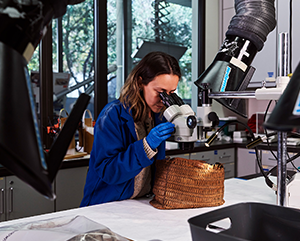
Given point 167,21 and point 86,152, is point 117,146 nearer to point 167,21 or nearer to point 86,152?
point 86,152

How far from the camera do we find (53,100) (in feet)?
9.87

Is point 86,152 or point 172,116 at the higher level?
point 172,116

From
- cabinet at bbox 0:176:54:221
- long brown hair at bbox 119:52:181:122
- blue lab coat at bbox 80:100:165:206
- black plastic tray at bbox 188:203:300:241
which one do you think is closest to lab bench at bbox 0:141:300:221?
cabinet at bbox 0:176:54:221

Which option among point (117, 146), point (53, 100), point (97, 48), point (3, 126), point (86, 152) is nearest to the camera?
point (3, 126)

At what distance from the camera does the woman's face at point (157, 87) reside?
149 cm

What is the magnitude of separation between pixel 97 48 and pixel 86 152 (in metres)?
1.14

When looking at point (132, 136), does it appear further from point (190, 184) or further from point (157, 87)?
point (190, 184)

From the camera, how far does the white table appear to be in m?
0.95

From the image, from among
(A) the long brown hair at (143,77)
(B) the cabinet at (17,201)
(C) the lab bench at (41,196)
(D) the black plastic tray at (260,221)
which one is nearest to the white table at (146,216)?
(D) the black plastic tray at (260,221)

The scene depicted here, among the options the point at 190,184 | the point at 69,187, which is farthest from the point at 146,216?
the point at 69,187

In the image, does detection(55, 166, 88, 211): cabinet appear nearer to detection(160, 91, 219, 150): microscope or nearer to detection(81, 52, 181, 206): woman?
detection(81, 52, 181, 206): woman

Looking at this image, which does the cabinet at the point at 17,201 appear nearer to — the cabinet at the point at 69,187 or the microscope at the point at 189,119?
the cabinet at the point at 69,187

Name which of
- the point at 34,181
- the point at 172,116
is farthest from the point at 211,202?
the point at 34,181

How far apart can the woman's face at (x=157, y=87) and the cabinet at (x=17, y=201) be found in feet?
3.86
